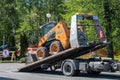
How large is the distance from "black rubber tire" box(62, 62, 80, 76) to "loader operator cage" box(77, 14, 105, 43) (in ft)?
5.15

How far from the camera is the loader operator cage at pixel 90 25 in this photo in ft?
67.9

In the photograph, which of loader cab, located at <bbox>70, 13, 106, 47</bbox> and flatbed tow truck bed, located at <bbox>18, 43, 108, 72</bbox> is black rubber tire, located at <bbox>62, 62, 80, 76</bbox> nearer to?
flatbed tow truck bed, located at <bbox>18, 43, 108, 72</bbox>

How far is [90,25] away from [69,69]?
2.64m

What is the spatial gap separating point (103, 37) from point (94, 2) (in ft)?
39.1

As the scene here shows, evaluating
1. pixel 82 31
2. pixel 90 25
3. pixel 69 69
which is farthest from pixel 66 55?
pixel 90 25

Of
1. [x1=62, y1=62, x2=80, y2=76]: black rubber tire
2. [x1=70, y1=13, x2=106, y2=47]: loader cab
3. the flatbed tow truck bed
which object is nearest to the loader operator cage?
[x1=70, y1=13, x2=106, y2=47]: loader cab

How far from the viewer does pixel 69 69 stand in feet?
67.8

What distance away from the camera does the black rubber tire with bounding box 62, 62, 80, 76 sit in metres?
20.3

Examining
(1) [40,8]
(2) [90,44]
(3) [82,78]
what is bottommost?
(3) [82,78]

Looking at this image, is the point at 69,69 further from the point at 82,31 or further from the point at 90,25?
the point at 90,25

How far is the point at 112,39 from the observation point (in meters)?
32.3

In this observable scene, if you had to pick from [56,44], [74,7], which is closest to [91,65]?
[56,44]

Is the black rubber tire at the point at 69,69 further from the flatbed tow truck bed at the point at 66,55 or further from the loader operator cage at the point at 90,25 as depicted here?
the loader operator cage at the point at 90,25

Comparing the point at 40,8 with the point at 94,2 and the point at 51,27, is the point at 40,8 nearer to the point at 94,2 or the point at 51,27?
the point at 94,2
